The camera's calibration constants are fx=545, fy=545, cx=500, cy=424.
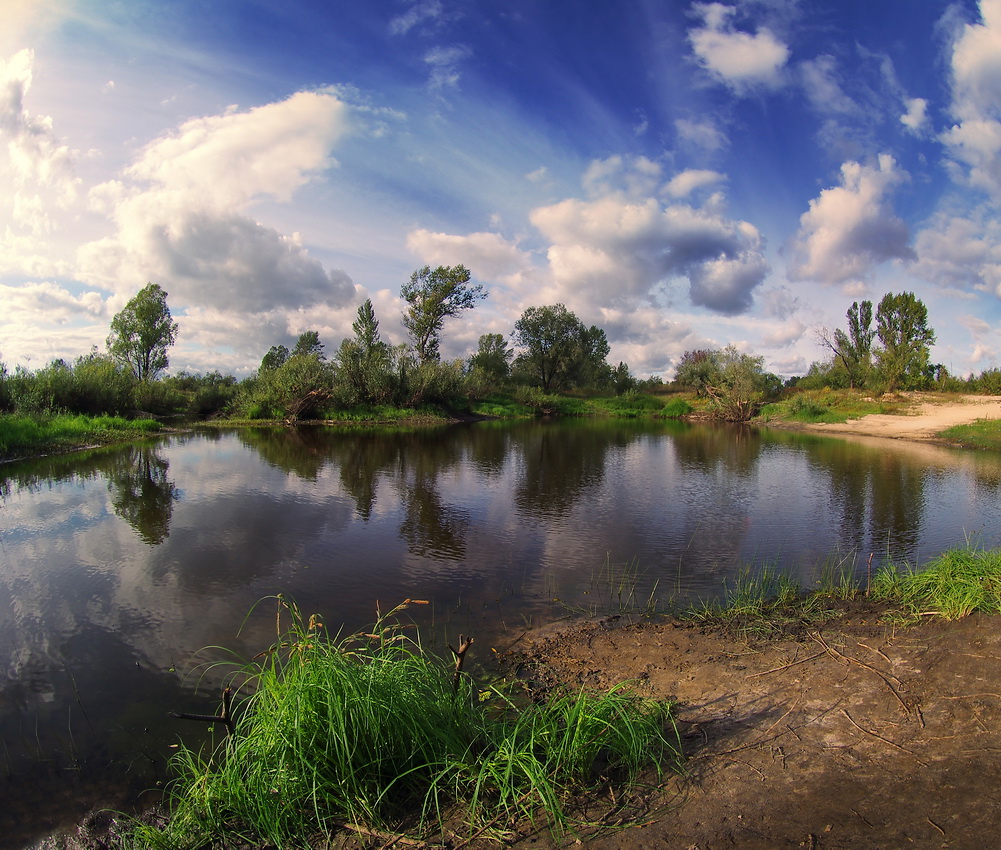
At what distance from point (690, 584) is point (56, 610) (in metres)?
9.51

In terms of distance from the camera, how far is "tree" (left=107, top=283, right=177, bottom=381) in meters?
49.1

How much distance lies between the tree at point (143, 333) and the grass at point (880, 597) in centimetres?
5398

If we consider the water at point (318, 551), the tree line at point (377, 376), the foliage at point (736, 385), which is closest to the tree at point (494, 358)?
the tree line at point (377, 376)

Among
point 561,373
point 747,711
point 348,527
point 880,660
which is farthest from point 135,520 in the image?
point 561,373

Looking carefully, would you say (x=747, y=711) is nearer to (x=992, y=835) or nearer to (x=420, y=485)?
(x=992, y=835)

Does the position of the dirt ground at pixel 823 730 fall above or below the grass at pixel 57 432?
below

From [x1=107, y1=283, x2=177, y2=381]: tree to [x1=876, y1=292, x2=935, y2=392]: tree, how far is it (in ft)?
221

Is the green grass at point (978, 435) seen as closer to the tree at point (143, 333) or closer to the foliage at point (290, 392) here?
the foliage at point (290, 392)

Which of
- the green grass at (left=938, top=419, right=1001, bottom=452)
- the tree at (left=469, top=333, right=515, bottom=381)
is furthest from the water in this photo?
the tree at (left=469, top=333, right=515, bottom=381)

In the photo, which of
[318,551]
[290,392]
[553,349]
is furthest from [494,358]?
[318,551]

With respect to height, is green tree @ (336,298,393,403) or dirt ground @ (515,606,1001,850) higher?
green tree @ (336,298,393,403)

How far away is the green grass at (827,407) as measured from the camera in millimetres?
44750

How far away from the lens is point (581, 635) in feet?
22.7

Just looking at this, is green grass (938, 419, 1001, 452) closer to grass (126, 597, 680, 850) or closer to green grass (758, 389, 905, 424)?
green grass (758, 389, 905, 424)
